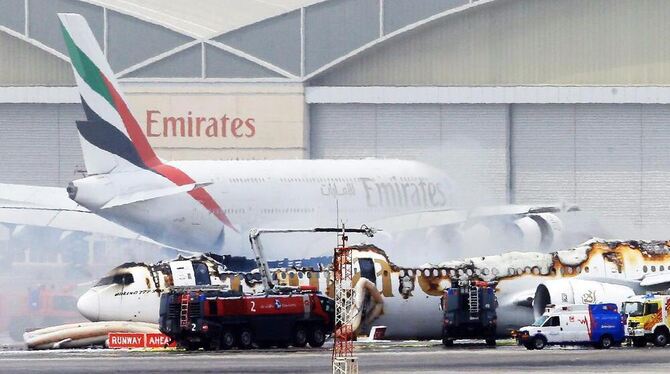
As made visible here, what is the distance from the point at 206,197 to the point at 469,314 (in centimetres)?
2301

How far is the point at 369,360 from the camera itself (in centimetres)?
5434

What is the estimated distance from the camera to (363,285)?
215ft

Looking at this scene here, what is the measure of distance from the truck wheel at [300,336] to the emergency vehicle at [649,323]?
36.7 feet

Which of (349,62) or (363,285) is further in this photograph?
(349,62)

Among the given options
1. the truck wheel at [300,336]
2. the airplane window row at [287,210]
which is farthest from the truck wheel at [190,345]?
the airplane window row at [287,210]

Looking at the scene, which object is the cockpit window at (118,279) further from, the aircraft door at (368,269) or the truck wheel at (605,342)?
the truck wheel at (605,342)

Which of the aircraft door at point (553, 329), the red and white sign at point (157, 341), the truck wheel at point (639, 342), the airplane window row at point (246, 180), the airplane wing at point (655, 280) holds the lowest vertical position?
the red and white sign at point (157, 341)

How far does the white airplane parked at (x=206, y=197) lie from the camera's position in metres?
81.6

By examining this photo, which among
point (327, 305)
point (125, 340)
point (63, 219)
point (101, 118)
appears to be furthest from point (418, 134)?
point (327, 305)

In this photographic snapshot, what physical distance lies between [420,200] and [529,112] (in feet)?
57.1

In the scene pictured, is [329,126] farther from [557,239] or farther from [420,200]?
[557,239]

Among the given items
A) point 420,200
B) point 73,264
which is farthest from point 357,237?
point 73,264

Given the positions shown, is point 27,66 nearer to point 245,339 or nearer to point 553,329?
point 245,339

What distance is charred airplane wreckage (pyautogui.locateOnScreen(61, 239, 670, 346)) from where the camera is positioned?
65.6m
